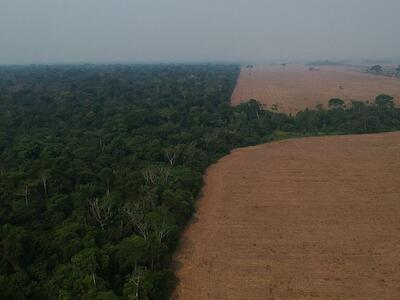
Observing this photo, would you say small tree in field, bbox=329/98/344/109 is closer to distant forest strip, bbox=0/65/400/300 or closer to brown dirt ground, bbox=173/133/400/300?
Result: distant forest strip, bbox=0/65/400/300

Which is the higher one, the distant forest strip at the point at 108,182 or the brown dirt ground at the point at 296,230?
the distant forest strip at the point at 108,182

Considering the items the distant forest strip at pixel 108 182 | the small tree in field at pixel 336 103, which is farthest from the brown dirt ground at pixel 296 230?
the small tree in field at pixel 336 103

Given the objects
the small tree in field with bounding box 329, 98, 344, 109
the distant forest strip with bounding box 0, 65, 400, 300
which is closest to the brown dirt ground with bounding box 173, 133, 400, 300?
the distant forest strip with bounding box 0, 65, 400, 300

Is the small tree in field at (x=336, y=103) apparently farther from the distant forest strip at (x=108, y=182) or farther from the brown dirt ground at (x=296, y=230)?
the brown dirt ground at (x=296, y=230)

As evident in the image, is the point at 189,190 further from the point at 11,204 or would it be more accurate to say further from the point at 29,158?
the point at 29,158

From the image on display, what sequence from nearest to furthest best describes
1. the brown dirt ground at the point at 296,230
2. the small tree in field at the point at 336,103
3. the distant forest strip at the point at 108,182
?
the distant forest strip at the point at 108,182 < the brown dirt ground at the point at 296,230 < the small tree in field at the point at 336,103

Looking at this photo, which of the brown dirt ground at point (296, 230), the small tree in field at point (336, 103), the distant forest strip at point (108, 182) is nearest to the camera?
the distant forest strip at point (108, 182)

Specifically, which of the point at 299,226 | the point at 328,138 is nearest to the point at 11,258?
the point at 299,226
